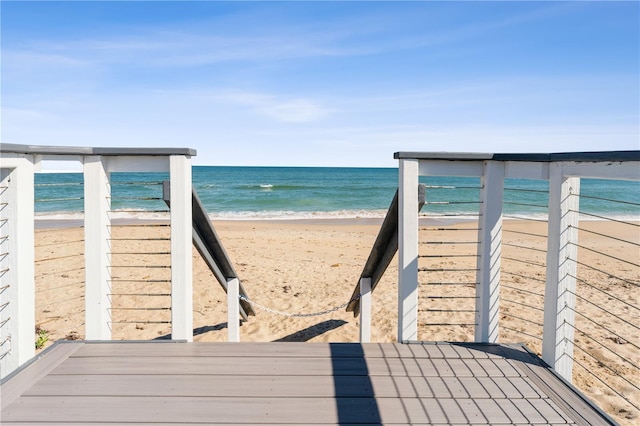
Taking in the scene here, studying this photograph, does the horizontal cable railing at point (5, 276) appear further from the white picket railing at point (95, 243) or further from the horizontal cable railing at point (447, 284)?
the horizontal cable railing at point (447, 284)

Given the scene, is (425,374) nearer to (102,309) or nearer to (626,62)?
(102,309)

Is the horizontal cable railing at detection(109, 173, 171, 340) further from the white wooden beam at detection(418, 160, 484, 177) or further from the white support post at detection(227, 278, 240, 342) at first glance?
the white wooden beam at detection(418, 160, 484, 177)

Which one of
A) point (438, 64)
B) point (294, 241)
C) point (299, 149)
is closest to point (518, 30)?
point (438, 64)

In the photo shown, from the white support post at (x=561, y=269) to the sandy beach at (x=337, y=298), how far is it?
0.11m

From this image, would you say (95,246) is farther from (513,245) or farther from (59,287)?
(513,245)

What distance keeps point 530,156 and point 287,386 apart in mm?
1885

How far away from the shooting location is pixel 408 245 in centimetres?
269

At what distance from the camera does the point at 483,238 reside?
2.76 metres

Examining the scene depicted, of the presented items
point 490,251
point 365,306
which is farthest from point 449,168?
point 365,306

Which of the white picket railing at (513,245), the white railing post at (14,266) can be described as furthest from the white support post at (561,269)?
the white railing post at (14,266)

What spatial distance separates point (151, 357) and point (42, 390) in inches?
21.3

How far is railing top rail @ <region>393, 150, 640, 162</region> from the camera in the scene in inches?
71.6

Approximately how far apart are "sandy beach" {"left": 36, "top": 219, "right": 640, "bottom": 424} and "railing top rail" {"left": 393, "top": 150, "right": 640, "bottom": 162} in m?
0.46

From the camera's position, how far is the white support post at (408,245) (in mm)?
2674
